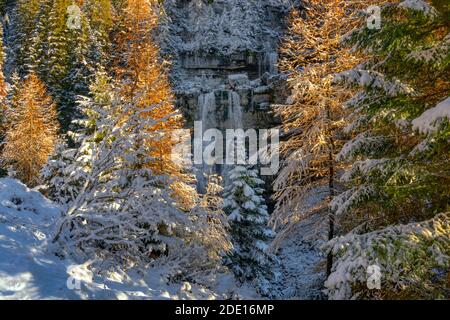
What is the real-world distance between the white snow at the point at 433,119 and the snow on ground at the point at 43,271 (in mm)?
4460

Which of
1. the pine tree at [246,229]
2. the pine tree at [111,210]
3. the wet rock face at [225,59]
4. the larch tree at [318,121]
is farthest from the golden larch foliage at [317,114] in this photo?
the wet rock face at [225,59]

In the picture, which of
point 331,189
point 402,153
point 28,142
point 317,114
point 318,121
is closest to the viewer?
point 402,153

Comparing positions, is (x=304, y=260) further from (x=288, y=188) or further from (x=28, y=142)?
(x=28, y=142)

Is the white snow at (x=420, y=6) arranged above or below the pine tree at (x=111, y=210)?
above

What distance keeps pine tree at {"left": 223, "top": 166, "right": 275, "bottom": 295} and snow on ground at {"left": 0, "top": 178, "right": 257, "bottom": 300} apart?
24.7 feet

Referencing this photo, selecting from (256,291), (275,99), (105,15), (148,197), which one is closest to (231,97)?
(275,99)

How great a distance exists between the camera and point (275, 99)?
31.7 m

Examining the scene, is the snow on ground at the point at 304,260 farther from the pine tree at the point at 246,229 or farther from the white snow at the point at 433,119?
the white snow at the point at 433,119

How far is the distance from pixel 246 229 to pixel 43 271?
11661mm

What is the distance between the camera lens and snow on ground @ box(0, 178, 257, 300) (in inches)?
192

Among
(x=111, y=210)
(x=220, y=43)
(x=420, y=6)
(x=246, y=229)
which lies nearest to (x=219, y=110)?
(x=220, y=43)

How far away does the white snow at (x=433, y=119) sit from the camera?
4.62 m

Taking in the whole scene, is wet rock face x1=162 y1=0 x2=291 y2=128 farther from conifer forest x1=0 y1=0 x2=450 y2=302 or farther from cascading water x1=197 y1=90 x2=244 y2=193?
conifer forest x1=0 y1=0 x2=450 y2=302

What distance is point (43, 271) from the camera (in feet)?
17.5
